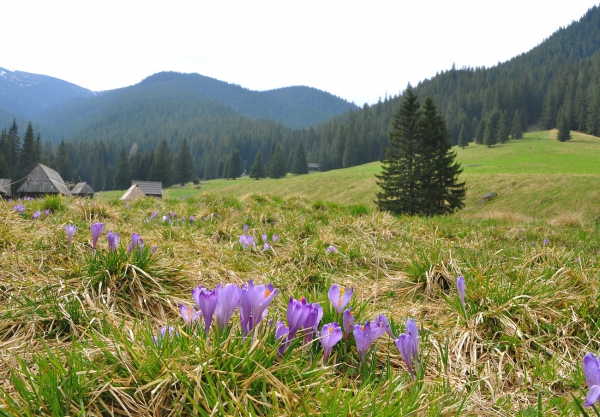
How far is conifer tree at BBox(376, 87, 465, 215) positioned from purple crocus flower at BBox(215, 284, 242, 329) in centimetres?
2695

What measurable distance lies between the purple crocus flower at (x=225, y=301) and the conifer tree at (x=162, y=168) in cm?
10365

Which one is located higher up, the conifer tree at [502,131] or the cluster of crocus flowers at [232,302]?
the conifer tree at [502,131]

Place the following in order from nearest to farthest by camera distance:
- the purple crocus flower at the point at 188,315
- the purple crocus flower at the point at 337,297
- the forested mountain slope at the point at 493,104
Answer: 1. the purple crocus flower at the point at 188,315
2. the purple crocus flower at the point at 337,297
3. the forested mountain slope at the point at 493,104

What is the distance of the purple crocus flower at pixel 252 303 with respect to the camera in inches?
59.0

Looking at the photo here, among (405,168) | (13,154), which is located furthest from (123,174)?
(405,168)

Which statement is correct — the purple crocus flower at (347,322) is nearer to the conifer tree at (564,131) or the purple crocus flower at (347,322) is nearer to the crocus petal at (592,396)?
the crocus petal at (592,396)

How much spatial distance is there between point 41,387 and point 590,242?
794cm

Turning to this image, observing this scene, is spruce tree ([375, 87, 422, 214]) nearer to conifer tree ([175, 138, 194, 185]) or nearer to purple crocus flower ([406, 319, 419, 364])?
purple crocus flower ([406, 319, 419, 364])

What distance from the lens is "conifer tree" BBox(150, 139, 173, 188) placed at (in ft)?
320

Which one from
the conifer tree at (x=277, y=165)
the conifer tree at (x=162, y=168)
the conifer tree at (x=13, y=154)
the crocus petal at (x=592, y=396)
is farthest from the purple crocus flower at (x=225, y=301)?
the conifer tree at (x=277, y=165)

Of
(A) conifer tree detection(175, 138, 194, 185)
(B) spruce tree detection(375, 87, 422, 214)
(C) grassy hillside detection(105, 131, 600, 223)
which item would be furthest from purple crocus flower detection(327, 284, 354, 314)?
(A) conifer tree detection(175, 138, 194, 185)

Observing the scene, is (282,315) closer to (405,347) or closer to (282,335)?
(282,335)

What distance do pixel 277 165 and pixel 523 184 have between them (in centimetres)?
7937

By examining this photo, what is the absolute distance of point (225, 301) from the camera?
149 centimetres
